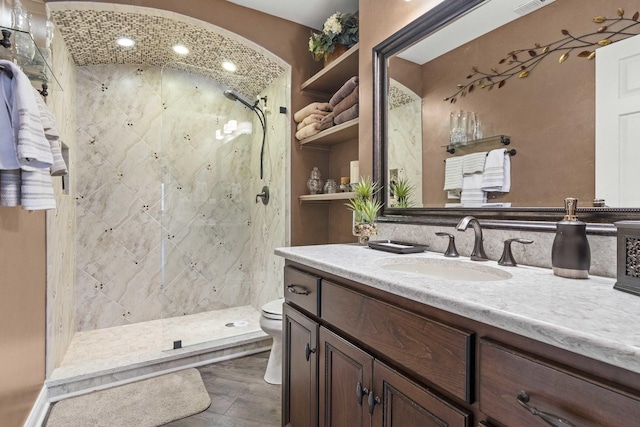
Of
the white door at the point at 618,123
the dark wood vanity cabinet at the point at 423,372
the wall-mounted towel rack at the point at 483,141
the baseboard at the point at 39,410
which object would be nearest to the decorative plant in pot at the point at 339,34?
the wall-mounted towel rack at the point at 483,141

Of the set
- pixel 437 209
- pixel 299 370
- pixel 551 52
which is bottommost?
→ pixel 299 370

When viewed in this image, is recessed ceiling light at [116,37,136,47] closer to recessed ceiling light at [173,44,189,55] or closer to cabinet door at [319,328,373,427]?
recessed ceiling light at [173,44,189,55]

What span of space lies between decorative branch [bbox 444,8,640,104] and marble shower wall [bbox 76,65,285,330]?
1.73 metres

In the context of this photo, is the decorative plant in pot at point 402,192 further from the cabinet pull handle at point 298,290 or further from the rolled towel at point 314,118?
the rolled towel at point 314,118

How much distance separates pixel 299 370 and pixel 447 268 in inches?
29.3

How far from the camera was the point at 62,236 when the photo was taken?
2.32m

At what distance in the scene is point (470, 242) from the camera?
1324mm

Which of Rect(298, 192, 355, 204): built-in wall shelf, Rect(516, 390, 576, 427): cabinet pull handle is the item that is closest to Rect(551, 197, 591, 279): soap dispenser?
Rect(516, 390, 576, 427): cabinet pull handle

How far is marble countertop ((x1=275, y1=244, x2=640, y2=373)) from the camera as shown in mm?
478

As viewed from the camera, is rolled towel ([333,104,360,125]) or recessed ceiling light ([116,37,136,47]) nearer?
rolled towel ([333,104,360,125])

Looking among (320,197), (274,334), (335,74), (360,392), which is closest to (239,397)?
(274,334)

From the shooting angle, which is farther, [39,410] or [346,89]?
[346,89]

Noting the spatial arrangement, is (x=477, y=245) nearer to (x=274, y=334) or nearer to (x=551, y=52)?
(x=551, y=52)

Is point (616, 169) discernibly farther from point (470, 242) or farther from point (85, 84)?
point (85, 84)
